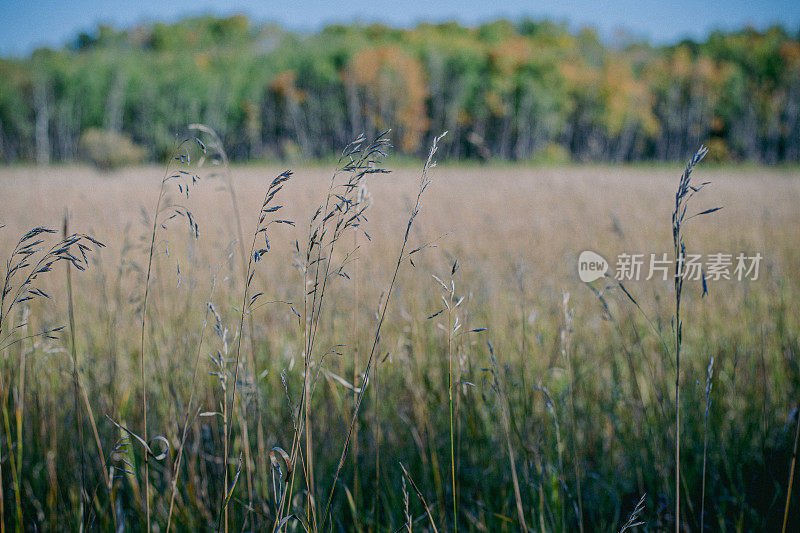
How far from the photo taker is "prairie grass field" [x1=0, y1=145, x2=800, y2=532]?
3.54 ft

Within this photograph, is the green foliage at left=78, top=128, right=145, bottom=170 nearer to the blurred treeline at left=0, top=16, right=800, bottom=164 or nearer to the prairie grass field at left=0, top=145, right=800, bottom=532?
the blurred treeline at left=0, top=16, right=800, bottom=164

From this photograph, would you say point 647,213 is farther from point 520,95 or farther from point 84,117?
point 84,117

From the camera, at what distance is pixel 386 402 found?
193 cm

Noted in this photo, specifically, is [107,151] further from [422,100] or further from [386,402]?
[422,100]

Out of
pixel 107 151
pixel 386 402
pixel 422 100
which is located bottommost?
pixel 386 402

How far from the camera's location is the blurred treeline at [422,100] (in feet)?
123

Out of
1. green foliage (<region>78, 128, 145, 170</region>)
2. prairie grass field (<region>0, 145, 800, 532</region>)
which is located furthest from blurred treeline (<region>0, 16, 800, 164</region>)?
prairie grass field (<region>0, 145, 800, 532</region>)

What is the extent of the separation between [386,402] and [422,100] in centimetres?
4417

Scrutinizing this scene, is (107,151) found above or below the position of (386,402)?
above

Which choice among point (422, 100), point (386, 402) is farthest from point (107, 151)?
point (422, 100)

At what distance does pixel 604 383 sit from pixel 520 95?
4424 cm

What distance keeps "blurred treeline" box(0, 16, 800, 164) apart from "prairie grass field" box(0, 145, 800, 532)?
3261 cm

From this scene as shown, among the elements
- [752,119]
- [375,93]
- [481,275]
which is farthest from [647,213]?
[752,119]

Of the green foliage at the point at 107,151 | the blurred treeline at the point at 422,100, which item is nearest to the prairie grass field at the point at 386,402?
the green foliage at the point at 107,151
